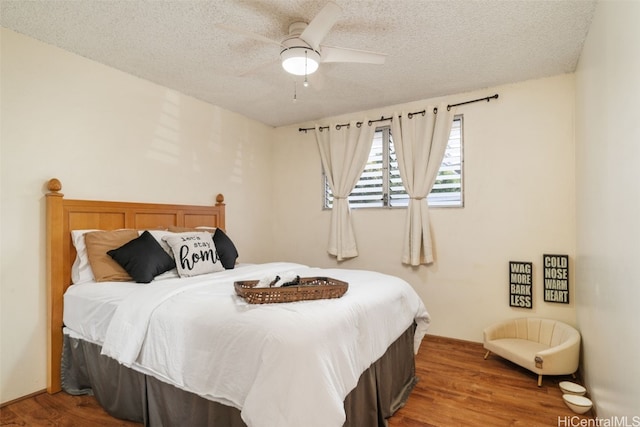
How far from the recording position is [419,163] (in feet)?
11.3

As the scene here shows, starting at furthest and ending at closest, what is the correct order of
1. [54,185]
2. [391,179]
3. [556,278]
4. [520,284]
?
[391,179], [520,284], [556,278], [54,185]

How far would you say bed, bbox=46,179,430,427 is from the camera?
51.6 inches

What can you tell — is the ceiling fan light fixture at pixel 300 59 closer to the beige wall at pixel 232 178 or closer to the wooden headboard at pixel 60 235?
the beige wall at pixel 232 178

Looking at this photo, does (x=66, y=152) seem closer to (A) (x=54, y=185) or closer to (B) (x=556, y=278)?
(A) (x=54, y=185)

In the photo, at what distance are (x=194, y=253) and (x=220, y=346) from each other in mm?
1270

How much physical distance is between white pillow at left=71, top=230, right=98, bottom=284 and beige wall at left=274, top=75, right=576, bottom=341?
2.70 m

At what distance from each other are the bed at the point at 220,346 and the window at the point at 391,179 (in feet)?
4.75

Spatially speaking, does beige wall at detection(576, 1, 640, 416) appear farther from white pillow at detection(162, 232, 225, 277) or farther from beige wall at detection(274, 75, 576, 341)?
white pillow at detection(162, 232, 225, 277)

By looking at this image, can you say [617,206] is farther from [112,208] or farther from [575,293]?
[112,208]

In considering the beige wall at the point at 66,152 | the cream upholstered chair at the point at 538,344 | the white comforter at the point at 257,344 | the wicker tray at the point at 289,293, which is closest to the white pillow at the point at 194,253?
the white comforter at the point at 257,344

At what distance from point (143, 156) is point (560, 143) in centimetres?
381

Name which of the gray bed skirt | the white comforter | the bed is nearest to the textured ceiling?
the bed

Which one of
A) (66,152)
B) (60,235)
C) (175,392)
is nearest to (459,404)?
(175,392)

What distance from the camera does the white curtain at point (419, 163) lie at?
3.37m
